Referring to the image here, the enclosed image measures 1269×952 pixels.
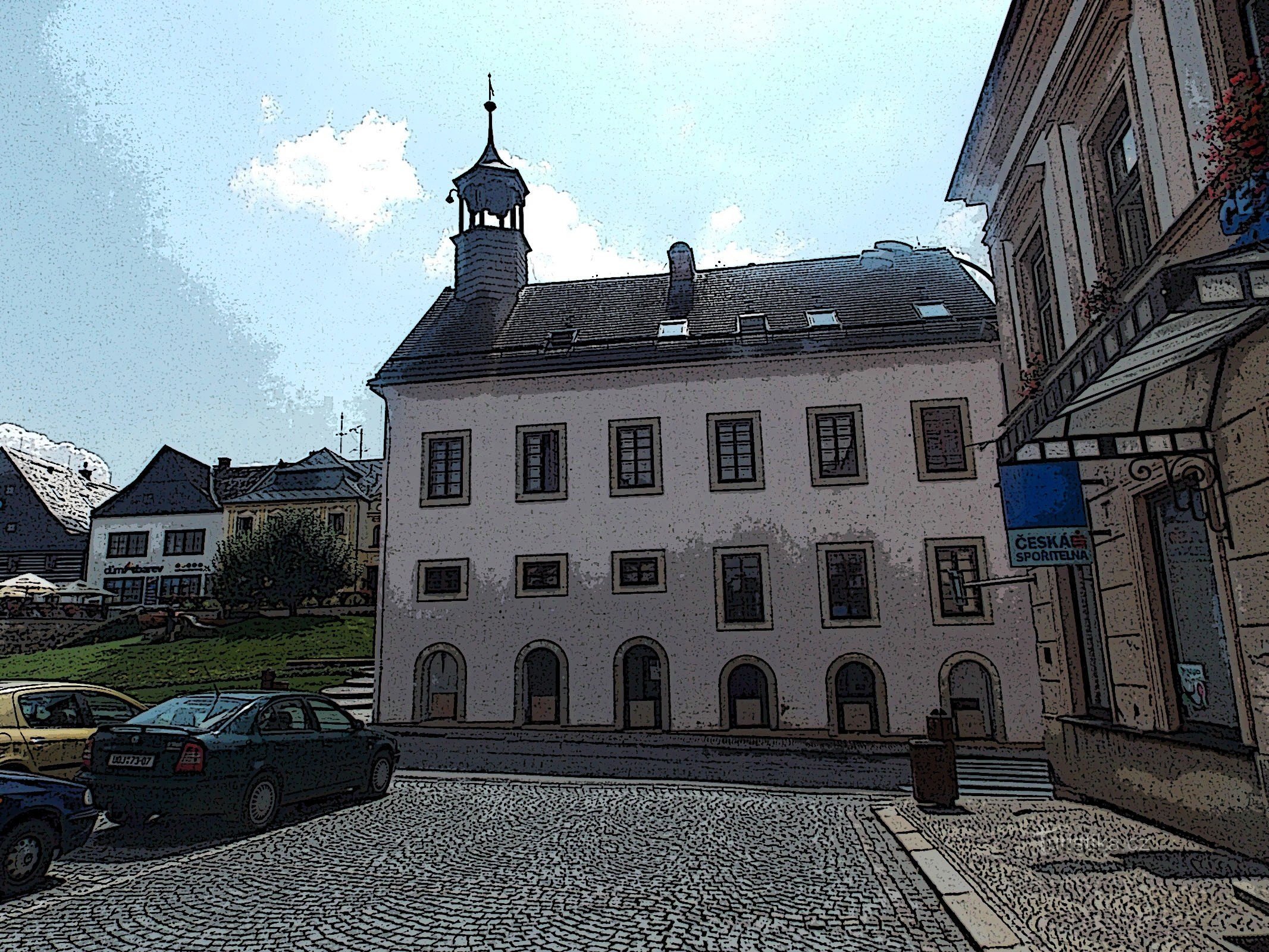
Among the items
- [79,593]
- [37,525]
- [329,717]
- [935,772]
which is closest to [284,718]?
[329,717]

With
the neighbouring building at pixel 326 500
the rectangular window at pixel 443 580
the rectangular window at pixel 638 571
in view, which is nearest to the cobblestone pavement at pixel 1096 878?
the rectangular window at pixel 638 571

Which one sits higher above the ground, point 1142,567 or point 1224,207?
point 1224,207

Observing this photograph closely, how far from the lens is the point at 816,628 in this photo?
23.4 metres

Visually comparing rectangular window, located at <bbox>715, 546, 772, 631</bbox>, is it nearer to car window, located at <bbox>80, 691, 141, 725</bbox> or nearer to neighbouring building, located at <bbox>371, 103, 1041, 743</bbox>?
neighbouring building, located at <bbox>371, 103, 1041, 743</bbox>

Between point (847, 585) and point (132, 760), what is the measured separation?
17.8 metres

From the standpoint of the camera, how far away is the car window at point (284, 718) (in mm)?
10891

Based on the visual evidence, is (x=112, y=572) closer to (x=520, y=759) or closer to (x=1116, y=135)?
(x=520, y=759)

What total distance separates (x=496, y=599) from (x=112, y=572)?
140 ft

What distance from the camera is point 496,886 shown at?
7766 mm

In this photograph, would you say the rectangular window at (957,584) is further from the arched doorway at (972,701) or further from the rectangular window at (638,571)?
the rectangular window at (638,571)

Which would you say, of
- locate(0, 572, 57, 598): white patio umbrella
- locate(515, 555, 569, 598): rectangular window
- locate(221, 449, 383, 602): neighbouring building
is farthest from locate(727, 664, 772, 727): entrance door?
locate(0, 572, 57, 598): white patio umbrella

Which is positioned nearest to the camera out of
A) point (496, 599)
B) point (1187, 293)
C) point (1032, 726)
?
point (1187, 293)

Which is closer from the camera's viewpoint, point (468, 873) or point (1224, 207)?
point (1224, 207)

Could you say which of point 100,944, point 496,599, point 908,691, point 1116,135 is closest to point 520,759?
point 496,599
